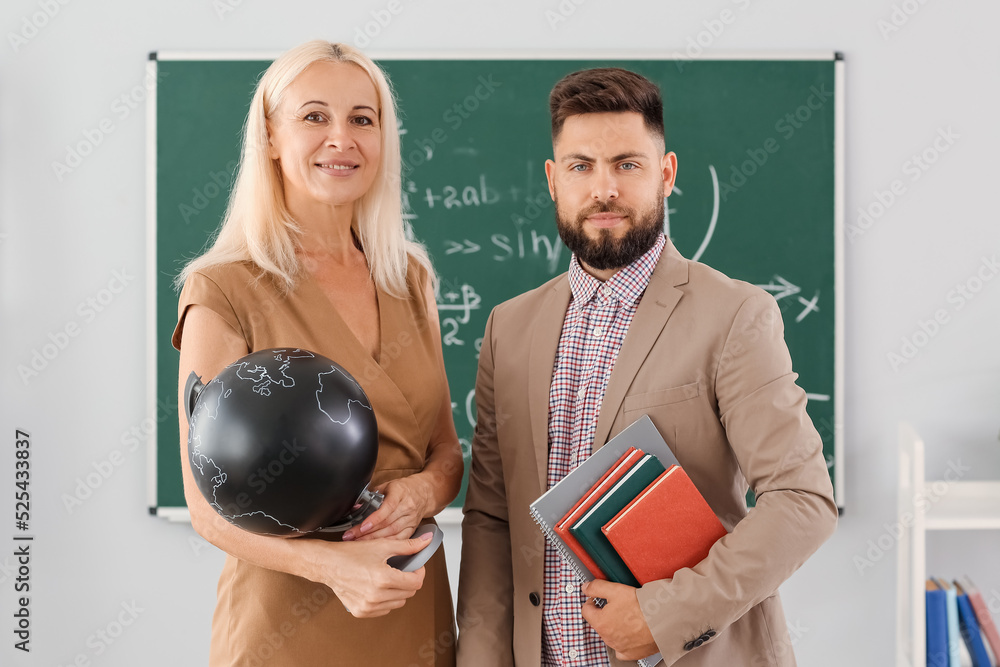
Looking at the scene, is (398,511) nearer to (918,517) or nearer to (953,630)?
(918,517)

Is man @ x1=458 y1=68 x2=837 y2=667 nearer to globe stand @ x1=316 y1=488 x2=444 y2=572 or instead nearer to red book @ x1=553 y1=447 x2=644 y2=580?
red book @ x1=553 y1=447 x2=644 y2=580

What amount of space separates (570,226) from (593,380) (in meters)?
0.26

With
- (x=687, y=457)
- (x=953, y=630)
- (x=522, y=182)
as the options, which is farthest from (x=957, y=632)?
(x=522, y=182)

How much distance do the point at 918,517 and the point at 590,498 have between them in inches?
53.1

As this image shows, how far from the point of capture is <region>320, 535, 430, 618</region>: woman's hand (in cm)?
113

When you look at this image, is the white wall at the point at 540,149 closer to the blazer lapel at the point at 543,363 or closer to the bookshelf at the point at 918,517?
the bookshelf at the point at 918,517

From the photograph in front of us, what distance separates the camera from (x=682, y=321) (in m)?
1.26

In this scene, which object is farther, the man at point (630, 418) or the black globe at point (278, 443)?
the man at point (630, 418)

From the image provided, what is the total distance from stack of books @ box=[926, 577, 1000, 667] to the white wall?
269 mm

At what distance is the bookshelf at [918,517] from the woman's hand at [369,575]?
59.4 inches

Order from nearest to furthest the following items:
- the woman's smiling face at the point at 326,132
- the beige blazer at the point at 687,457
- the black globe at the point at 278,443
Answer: the black globe at the point at 278,443 → the beige blazer at the point at 687,457 → the woman's smiling face at the point at 326,132

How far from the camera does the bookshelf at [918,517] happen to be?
2049 millimetres

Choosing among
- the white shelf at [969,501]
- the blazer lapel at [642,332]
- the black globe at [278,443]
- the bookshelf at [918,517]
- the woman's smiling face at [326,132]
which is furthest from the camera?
the white shelf at [969,501]

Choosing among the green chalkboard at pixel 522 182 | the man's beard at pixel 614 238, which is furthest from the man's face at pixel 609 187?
the green chalkboard at pixel 522 182
